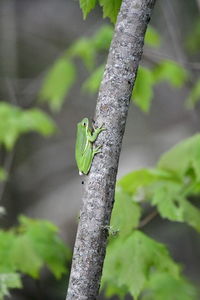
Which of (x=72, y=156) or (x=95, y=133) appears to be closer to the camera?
(x=95, y=133)

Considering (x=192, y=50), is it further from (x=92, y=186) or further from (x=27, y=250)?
(x=92, y=186)

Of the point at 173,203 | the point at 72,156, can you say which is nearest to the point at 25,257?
the point at 173,203

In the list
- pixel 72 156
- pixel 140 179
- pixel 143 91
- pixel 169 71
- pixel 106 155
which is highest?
pixel 72 156

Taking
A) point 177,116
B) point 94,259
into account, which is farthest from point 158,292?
point 177,116

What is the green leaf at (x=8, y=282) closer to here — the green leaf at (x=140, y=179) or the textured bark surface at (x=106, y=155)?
the green leaf at (x=140, y=179)

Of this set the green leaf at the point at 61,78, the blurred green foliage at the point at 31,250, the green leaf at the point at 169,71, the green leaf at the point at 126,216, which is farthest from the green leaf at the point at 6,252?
the green leaf at the point at 169,71

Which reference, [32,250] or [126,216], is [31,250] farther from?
[126,216]

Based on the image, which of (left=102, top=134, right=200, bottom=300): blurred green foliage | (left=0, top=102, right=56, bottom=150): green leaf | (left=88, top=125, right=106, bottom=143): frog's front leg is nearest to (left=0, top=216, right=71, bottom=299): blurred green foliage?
(left=102, top=134, right=200, bottom=300): blurred green foliage
